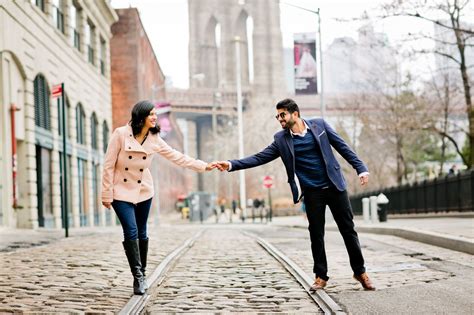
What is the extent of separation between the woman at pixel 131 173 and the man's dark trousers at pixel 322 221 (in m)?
1.61

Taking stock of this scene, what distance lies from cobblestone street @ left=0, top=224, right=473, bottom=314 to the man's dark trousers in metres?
0.25

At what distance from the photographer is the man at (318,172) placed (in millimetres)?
8328

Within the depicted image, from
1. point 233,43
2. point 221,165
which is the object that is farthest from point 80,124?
point 233,43

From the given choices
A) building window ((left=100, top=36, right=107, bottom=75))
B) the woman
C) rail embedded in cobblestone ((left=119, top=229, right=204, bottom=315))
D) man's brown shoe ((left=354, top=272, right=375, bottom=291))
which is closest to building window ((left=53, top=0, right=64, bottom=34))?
building window ((left=100, top=36, right=107, bottom=75))

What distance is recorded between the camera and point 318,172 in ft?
27.6

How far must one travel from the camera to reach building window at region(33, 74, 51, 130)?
1054 inches

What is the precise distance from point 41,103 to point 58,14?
4957 mm

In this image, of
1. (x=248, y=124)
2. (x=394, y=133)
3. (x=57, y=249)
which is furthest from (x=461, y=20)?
(x=248, y=124)

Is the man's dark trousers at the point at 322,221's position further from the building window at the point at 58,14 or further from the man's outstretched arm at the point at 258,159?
the building window at the point at 58,14

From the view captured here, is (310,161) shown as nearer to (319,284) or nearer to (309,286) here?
(319,284)

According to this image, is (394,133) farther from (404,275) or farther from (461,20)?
(404,275)

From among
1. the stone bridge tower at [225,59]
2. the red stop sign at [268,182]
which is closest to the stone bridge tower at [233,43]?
the stone bridge tower at [225,59]

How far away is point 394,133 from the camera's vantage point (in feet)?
141

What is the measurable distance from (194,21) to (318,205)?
132740 millimetres
